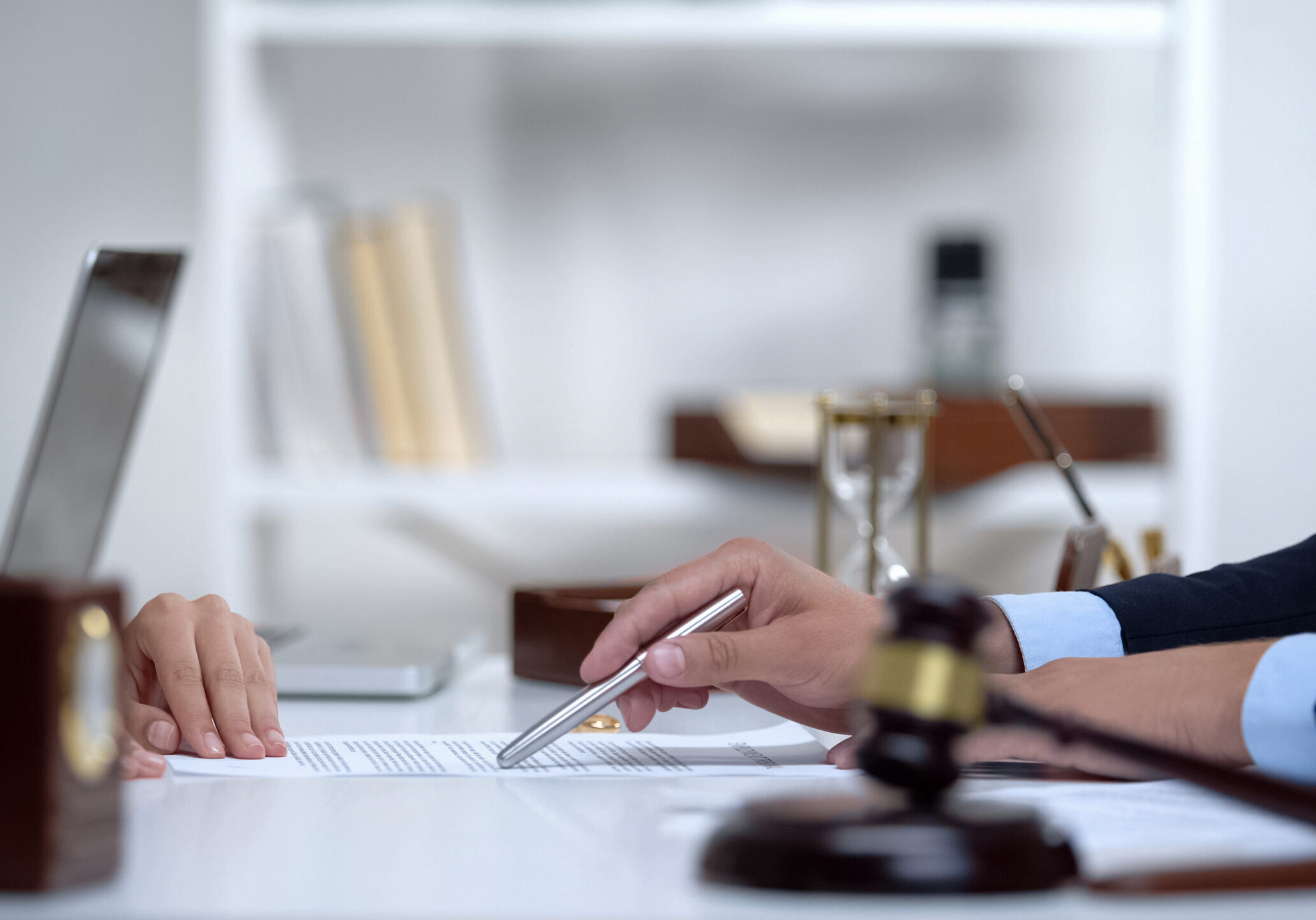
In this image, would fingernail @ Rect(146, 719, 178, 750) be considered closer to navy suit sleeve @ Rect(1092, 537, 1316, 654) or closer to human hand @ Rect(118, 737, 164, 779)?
human hand @ Rect(118, 737, 164, 779)

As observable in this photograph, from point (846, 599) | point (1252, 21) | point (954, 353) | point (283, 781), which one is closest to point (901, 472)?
point (846, 599)

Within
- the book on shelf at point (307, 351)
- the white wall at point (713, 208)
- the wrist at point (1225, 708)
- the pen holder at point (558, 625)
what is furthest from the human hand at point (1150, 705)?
the white wall at point (713, 208)

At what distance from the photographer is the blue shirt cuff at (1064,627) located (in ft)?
2.45

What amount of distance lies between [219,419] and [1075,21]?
1301mm

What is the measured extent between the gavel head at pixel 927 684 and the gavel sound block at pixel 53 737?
0.26 m

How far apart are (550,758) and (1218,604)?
16.9 inches

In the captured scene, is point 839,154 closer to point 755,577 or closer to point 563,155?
point 563,155

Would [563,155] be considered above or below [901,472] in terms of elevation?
above

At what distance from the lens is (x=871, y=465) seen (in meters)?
1.03

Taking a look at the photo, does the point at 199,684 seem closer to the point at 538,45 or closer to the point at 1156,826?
the point at 1156,826

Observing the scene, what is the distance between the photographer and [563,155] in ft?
6.63

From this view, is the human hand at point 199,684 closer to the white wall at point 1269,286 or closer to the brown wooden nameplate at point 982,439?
the brown wooden nameplate at point 982,439

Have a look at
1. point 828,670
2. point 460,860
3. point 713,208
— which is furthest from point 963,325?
point 460,860

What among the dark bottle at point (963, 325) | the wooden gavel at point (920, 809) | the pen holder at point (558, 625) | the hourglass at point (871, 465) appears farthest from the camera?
the dark bottle at point (963, 325)
